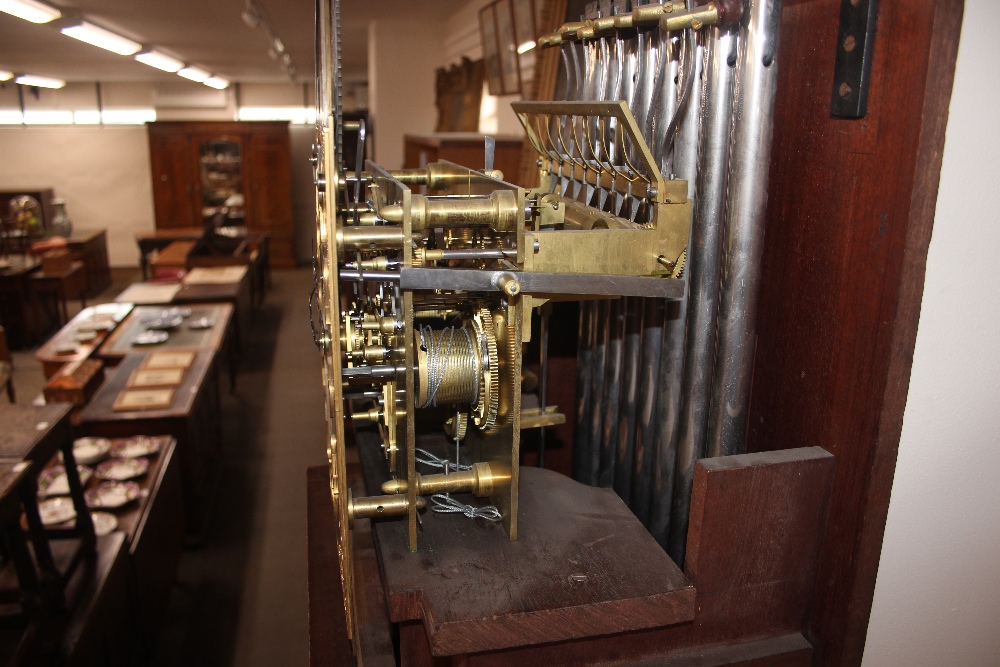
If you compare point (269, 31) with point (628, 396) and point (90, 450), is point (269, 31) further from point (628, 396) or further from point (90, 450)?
point (628, 396)

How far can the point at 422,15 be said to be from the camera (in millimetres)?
6879

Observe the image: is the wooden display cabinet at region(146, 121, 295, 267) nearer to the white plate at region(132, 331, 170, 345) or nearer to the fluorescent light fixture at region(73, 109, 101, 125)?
the white plate at region(132, 331, 170, 345)

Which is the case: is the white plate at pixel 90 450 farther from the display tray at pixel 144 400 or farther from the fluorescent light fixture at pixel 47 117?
the fluorescent light fixture at pixel 47 117

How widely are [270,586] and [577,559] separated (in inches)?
102

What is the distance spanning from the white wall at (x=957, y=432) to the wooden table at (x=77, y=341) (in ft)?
16.8

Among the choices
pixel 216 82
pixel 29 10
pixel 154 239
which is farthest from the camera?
pixel 154 239

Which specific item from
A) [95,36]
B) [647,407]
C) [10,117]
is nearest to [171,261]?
[10,117]

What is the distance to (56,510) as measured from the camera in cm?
271

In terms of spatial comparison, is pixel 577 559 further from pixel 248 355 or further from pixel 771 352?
pixel 248 355

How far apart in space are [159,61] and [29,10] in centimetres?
97

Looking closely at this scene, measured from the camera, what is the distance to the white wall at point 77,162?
197 cm

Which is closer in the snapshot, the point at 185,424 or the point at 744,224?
the point at 744,224

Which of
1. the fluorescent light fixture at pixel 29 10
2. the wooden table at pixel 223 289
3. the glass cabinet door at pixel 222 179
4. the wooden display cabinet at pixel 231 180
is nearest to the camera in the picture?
the fluorescent light fixture at pixel 29 10

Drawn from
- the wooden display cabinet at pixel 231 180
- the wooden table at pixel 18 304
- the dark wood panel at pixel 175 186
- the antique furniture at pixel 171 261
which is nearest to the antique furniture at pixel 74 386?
the wooden table at pixel 18 304
